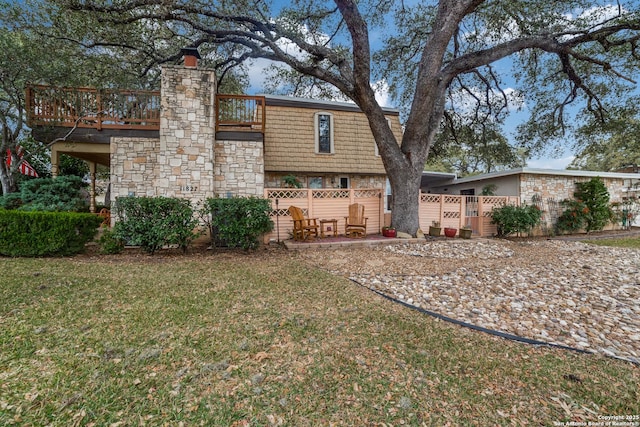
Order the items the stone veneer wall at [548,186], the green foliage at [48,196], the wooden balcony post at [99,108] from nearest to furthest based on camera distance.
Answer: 1. the green foliage at [48,196]
2. the wooden balcony post at [99,108]
3. the stone veneer wall at [548,186]

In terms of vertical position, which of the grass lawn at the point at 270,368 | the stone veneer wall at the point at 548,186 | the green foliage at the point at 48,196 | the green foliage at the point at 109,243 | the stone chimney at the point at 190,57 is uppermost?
the stone chimney at the point at 190,57

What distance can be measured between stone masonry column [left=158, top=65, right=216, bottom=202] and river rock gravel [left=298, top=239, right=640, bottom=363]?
12.3 ft

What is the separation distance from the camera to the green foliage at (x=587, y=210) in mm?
10305

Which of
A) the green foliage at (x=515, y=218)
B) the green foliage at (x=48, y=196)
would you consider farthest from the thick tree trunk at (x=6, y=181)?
the green foliage at (x=515, y=218)

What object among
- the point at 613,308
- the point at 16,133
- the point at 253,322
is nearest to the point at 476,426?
the point at 253,322

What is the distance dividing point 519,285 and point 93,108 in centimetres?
1089

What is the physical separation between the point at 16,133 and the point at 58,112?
43.5 inches

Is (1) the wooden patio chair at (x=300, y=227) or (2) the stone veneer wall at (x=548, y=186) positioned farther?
(2) the stone veneer wall at (x=548, y=186)

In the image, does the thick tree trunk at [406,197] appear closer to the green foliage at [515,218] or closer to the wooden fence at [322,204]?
the wooden fence at [322,204]

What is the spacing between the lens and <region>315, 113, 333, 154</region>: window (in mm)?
11133

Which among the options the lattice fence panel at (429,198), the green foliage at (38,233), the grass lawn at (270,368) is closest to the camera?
the grass lawn at (270,368)

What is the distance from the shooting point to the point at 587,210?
1023 centimetres

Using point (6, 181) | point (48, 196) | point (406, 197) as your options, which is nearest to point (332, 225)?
point (406, 197)

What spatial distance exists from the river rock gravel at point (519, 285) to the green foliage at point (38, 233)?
483cm
